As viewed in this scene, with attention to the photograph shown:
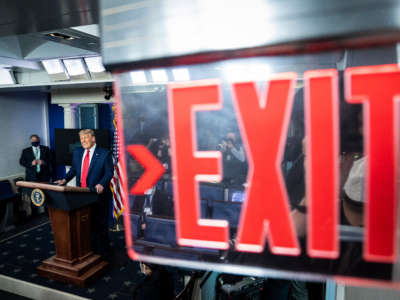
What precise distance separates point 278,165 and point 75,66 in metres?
4.19

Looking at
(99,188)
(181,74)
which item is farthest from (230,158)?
(99,188)

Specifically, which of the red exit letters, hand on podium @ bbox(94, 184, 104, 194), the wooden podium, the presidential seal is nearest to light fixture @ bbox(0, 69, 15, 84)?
the wooden podium

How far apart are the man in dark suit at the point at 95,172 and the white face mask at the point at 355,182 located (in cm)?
335

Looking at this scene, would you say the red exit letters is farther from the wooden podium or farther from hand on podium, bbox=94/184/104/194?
hand on podium, bbox=94/184/104/194

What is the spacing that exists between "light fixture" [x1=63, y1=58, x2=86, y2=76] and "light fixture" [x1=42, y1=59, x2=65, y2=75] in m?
0.11

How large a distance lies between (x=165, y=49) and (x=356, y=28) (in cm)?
51

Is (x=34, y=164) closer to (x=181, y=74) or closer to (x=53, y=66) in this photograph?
(x=53, y=66)

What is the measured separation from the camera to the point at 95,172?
3918 mm

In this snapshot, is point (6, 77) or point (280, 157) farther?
point (6, 77)

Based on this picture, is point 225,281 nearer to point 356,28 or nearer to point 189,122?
point 189,122

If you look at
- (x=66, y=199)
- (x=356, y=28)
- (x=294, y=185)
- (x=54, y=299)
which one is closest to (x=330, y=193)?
(x=294, y=185)

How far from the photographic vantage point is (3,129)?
607 cm

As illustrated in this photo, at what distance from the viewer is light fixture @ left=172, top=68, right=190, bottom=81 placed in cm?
86

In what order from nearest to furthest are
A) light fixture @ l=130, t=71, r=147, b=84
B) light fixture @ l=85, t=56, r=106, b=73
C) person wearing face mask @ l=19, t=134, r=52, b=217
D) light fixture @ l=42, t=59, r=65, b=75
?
light fixture @ l=130, t=71, r=147, b=84 → light fixture @ l=85, t=56, r=106, b=73 → light fixture @ l=42, t=59, r=65, b=75 → person wearing face mask @ l=19, t=134, r=52, b=217
